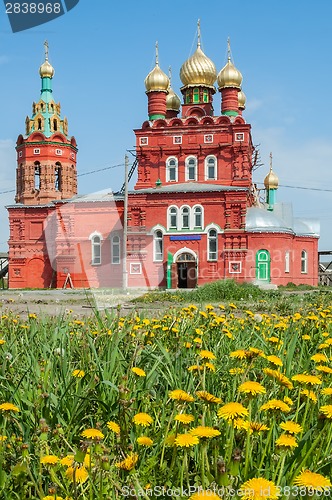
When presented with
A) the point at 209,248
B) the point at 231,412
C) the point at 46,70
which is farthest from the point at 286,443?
the point at 46,70

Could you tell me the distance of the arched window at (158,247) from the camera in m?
26.0

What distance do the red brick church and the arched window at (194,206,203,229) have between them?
0.05 meters

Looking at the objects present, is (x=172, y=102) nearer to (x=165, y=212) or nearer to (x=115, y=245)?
(x=165, y=212)

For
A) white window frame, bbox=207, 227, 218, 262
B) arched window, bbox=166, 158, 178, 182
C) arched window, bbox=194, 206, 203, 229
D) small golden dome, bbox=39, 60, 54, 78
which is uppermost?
small golden dome, bbox=39, 60, 54, 78

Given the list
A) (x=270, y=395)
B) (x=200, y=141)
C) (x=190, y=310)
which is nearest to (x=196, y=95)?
(x=200, y=141)

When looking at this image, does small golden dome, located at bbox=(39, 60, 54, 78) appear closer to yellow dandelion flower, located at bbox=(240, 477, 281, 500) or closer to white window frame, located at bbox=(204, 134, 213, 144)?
white window frame, located at bbox=(204, 134, 213, 144)

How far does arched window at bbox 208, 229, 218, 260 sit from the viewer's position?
25.7 meters

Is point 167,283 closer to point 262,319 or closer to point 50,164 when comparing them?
point 50,164

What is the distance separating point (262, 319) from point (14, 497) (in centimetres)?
297

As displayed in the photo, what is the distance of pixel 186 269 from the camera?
1030 inches

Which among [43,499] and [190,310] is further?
[190,310]

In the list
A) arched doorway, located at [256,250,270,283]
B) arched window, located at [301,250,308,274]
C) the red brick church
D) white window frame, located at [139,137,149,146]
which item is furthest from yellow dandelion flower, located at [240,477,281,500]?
arched window, located at [301,250,308,274]

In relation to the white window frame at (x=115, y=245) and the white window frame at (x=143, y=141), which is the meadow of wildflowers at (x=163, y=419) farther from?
the white window frame at (x=143, y=141)

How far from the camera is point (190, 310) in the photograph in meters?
4.42
